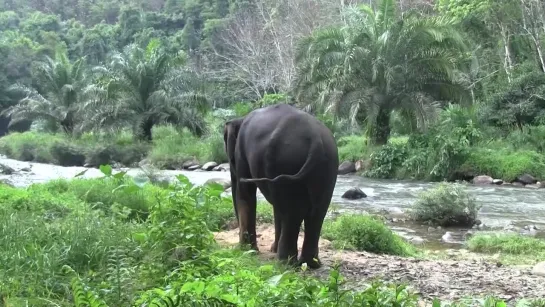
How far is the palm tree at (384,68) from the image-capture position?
920 inches

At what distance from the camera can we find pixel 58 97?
37.5 m

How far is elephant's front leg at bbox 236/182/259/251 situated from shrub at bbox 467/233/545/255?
452 centimetres

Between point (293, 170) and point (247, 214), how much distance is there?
1.22 metres

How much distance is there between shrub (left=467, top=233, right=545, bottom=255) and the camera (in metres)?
9.95

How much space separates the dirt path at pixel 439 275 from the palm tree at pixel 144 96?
23348 millimetres

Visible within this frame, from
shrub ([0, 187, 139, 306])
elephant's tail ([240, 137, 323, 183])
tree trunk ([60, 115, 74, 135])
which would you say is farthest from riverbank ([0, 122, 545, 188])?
shrub ([0, 187, 139, 306])

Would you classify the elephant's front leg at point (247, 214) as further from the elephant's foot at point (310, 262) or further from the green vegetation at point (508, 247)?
the green vegetation at point (508, 247)

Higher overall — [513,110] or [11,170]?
[513,110]

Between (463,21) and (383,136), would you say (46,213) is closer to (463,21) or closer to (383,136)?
(383,136)

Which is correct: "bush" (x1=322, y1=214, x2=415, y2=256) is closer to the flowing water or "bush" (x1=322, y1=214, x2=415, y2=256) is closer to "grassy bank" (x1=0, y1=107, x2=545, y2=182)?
the flowing water

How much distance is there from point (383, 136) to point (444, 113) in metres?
2.42

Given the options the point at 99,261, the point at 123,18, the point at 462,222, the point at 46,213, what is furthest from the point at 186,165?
the point at 123,18

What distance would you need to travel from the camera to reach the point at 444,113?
25.5 meters

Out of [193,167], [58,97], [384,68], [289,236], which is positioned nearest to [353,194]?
[384,68]
